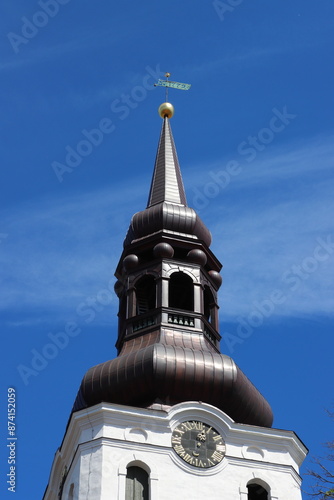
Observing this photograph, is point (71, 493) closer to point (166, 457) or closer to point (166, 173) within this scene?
point (166, 457)

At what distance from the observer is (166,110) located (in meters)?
42.8

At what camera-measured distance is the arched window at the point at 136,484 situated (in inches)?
1198

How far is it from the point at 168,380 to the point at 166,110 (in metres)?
13.2

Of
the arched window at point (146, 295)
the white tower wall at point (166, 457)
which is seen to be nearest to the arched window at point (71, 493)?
the white tower wall at point (166, 457)

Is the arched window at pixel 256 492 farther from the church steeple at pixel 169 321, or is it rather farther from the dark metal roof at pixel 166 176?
the dark metal roof at pixel 166 176

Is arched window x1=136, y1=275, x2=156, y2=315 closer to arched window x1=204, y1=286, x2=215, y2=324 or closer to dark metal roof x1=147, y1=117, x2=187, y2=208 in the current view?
arched window x1=204, y1=286, x2=215, y2=324

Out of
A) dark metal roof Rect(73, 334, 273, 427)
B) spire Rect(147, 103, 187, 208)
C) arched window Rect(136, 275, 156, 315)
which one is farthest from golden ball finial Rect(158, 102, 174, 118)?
dark metal roof Rect(73, 334, 273, 427)

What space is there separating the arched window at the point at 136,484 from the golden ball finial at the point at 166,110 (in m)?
15.3

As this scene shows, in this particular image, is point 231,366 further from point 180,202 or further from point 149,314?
point 180,202

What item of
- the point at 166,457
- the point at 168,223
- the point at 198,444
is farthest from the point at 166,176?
Answer: the point at 166,457

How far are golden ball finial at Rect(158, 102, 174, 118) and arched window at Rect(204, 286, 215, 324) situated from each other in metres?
8.31

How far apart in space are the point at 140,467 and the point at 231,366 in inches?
147

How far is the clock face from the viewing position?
1236 inches

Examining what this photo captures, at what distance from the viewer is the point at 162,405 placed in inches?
1275
